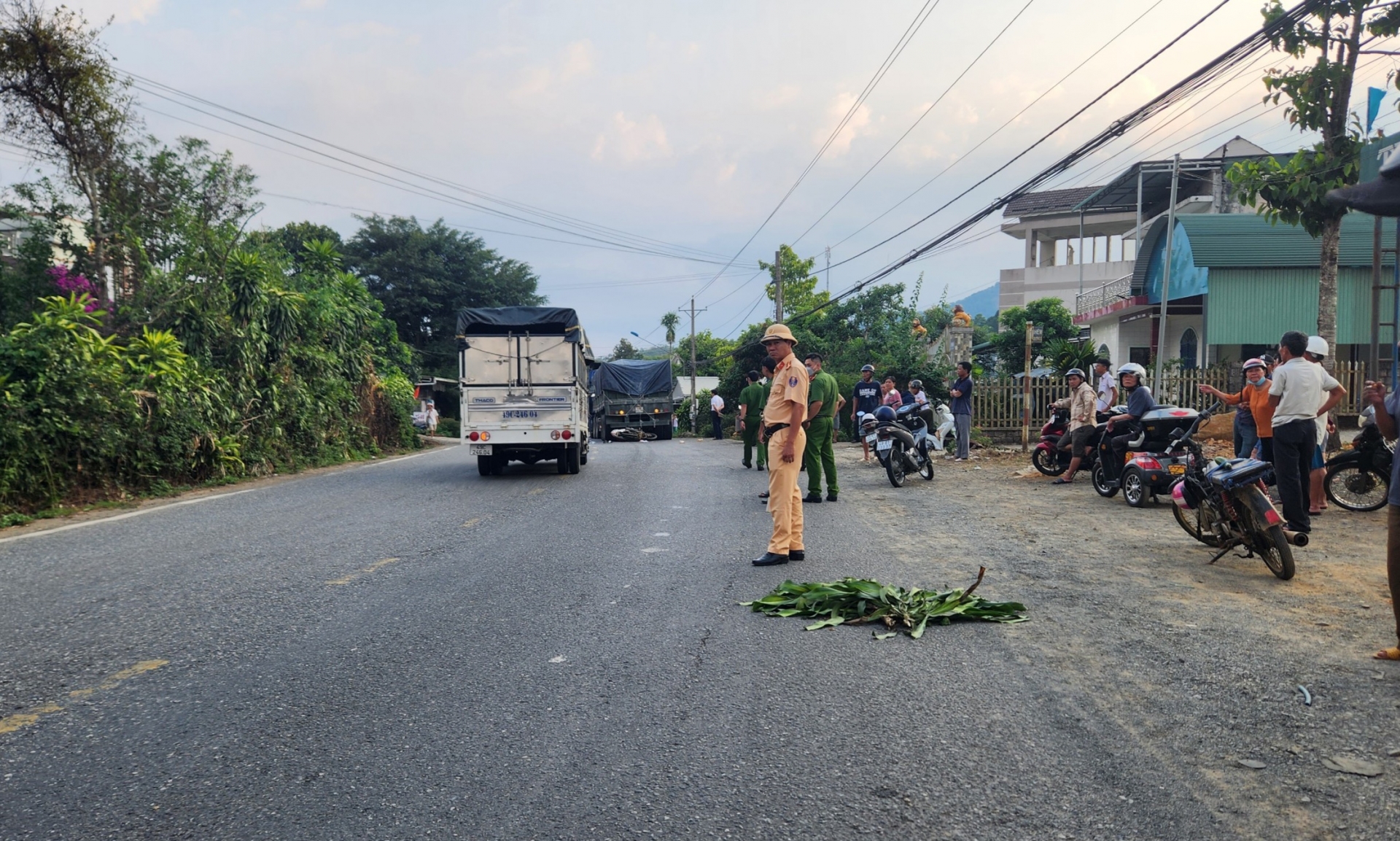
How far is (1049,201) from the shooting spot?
157 feet

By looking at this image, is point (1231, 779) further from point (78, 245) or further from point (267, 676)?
point (78, 245)

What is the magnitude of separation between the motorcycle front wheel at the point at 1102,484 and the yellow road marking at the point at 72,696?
404 inches

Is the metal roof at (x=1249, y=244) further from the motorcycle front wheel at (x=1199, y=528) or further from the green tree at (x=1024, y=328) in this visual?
the motorcycle front wheel at (x=1199, y=528)

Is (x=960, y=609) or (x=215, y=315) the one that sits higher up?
(x=215, y=315)

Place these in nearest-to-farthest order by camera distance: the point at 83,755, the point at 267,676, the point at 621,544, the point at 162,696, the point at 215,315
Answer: the point at 83,755 → the point at 162,696 → the point at 267,676 → the point at 621,544 → the point at 215,315

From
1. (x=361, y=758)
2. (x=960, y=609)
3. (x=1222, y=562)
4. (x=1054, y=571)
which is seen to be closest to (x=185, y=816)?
(x=361, y=758)

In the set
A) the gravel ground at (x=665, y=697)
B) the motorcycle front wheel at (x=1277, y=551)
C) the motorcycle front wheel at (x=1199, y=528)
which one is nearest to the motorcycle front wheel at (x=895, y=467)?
the gravel ground at (x=665, y=697)

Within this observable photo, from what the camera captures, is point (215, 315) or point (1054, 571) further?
point (215, 315)

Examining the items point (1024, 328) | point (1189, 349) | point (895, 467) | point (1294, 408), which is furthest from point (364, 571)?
point (1024, 328)

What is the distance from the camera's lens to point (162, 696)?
399cm

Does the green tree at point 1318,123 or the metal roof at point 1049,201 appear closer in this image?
the green tree at point 1318,123

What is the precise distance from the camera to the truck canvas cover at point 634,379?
3350 cm

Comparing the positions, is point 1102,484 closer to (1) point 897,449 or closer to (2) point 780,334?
(1) point 897,449

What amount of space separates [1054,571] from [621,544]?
11.1ft
